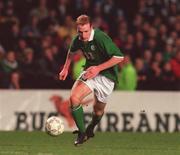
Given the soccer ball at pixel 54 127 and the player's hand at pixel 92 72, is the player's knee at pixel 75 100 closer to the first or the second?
the player's hand at pixel 92 72

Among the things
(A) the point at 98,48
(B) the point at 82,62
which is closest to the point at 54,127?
(A) the point at 98,48

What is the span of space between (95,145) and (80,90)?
117 cm

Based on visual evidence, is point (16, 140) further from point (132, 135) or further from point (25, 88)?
point (25, 88)

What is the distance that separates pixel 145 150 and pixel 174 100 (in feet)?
20.4

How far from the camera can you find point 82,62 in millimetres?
17844

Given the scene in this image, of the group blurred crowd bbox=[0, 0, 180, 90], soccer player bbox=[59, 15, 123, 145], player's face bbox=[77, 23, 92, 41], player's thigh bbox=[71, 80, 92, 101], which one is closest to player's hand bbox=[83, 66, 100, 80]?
soccer player bbox=[59, 15, 123, 145]

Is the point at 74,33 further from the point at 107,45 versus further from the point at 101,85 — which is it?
the point at 107,45

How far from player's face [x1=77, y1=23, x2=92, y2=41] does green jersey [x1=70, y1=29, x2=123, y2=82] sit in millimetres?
164

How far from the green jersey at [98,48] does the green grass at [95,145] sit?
1.28 metres

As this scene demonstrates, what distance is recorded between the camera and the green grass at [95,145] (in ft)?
35.4

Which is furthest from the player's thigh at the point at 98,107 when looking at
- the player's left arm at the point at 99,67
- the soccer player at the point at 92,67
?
the player's left arm at the point at 99,67

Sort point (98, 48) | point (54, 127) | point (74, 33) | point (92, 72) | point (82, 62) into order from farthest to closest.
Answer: point (74, 33)
point (82, 62)
point (54, 127)
point (98, 48)
point (92, 72)

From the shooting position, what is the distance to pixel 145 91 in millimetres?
17359

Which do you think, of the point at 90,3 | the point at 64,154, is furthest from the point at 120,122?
the point at 64,154
